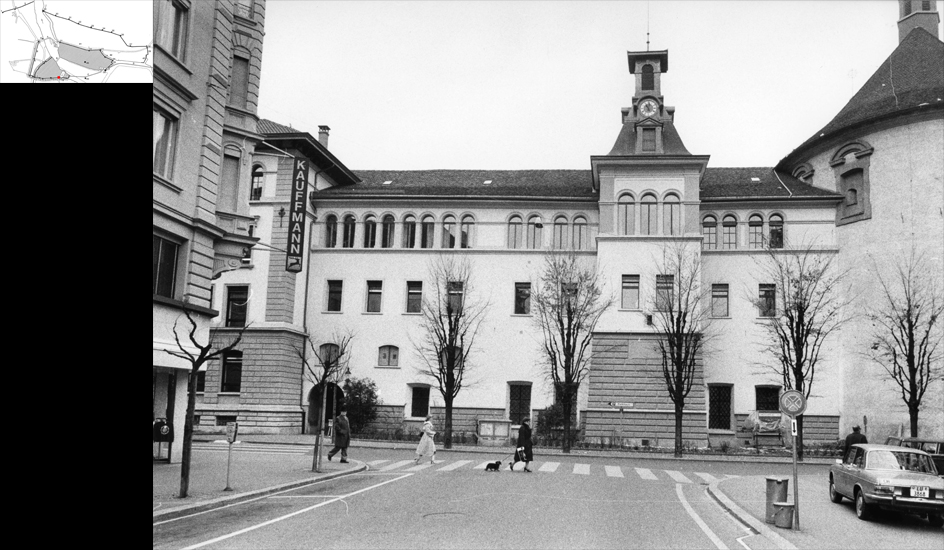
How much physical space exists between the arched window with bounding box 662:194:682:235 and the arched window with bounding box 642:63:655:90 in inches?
302

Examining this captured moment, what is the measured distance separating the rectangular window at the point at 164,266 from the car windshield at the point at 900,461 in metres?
17.3

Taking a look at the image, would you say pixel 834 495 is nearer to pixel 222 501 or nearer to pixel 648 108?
pixel 222 501

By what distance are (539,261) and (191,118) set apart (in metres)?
25.6

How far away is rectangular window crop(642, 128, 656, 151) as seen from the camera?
144 ft

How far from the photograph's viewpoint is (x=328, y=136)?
5394 cm

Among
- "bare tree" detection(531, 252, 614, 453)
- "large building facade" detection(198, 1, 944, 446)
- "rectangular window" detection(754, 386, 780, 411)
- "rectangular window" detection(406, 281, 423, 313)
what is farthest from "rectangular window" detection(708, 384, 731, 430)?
"rectangular window" detection(406, 281, 423, 313)

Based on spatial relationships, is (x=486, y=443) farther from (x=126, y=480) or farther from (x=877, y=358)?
(x=126, y=480)

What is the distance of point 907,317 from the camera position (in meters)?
36.4

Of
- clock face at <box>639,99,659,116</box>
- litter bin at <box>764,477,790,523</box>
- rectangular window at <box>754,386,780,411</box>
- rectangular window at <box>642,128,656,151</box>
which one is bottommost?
litter bin at <box>764,477,790,523</box>

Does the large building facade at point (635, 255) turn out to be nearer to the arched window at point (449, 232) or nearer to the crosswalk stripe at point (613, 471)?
the arched window at point (449, 232)

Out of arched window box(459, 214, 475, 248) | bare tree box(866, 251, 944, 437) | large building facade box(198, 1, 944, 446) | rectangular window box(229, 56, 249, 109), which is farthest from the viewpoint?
arched window box(459, 214, 475, 248)

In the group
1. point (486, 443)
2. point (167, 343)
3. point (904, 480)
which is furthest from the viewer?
point (486, 443)

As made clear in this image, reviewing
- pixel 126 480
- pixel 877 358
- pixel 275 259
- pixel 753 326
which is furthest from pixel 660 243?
pixel 126 480

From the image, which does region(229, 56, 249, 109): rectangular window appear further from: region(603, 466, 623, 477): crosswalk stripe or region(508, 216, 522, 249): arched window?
region(508, 216, 522, 249): arched window
